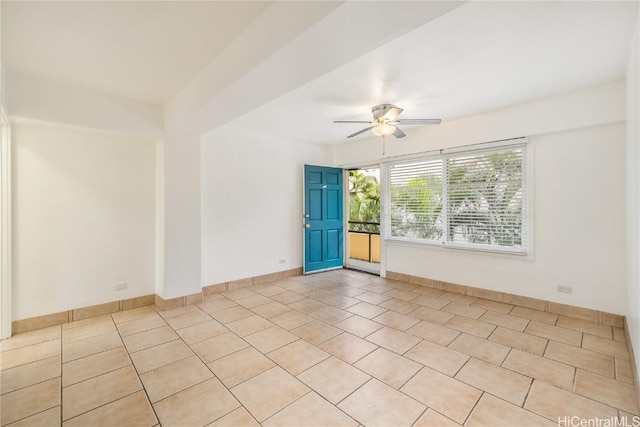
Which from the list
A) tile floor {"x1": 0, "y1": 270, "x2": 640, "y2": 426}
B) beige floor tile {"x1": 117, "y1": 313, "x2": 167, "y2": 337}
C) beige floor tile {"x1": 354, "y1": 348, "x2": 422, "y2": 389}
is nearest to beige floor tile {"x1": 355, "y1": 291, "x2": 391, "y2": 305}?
tile floor {"x1": 0, "y1": 270, "x2": 640, "y2": 426}

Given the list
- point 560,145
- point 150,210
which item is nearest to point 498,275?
point 560,145

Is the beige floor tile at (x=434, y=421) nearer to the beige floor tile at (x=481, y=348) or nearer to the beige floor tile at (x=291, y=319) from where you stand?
the beige floor tile at (x=481, y=348)

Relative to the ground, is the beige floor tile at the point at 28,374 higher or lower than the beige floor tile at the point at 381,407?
higher

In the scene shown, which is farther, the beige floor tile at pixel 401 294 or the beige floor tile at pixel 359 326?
the beige floor tile at pixel 401 294

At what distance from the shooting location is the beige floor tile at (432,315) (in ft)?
10.9

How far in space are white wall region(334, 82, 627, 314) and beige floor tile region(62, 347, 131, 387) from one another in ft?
14.6

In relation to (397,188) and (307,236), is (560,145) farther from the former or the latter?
(307,236)

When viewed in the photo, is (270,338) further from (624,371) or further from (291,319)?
(624,371)

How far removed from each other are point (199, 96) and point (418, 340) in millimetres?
3314

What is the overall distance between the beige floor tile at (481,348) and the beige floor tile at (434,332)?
0.07m

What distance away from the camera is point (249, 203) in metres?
4.78

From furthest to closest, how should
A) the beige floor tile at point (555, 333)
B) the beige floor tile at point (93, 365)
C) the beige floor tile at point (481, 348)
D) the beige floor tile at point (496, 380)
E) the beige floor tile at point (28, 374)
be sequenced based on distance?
the beige floor tile at point (555, 333), the beige floor tile at point (481, 348), the beige floor tile at point (93, 365), the beige floor tile at point (28, 374), the beige floor tile at point (496, 380)

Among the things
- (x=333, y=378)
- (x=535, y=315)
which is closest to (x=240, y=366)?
(x=333, y=378)

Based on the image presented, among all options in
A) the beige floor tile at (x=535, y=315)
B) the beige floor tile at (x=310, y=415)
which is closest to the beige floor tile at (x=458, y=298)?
the beige floor tile at (x=535, y=315)
